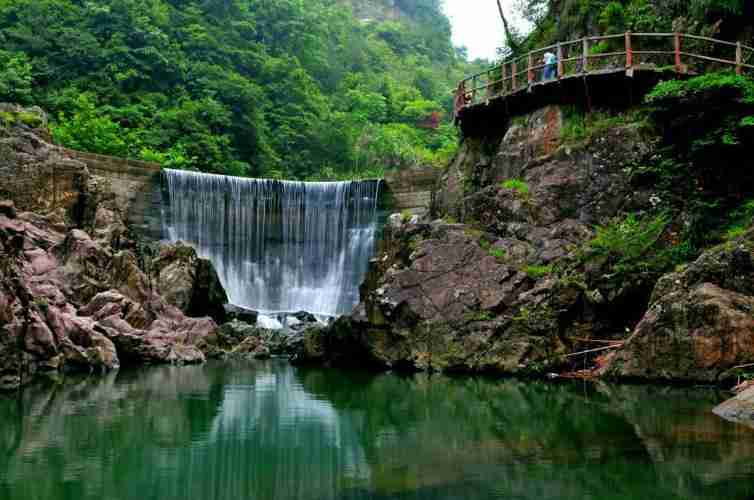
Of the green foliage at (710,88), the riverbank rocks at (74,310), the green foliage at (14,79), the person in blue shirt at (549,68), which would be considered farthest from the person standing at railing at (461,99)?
the green foliage at (14,79)

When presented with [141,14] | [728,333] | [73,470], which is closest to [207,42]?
[141,14]

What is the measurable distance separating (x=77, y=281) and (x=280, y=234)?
11.9m

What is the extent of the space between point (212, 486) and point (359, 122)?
4814cm

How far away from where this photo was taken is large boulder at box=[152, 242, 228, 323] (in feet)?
86.8

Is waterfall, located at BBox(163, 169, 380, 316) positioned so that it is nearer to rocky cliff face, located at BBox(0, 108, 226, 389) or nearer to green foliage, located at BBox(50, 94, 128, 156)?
rocky cliff face, located at BBox(0, 108, 226, 389)

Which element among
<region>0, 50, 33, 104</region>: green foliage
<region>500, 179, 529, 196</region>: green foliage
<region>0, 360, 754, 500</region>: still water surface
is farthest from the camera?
<region>0, 50, 33, 104</region>: green foliage

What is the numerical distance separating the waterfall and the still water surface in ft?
55.4

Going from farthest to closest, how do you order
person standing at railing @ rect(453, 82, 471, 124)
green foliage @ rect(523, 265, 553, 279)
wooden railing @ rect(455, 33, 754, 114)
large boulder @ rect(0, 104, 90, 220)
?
large boulder @ rect(0, 104, 90, 220), person standing at railing @ rect(453, 82, 471, 124), wooden railing @ rect(455, 33, 754, 114), green foliage @ rect(523, 265, 553, 279)

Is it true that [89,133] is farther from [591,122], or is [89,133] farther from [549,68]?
[591,122]

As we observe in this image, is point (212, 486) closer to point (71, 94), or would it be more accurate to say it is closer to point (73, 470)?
point (73, 470)

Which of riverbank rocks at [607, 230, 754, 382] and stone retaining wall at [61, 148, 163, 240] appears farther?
stone retaining wall at [61, 148, 163, 240]

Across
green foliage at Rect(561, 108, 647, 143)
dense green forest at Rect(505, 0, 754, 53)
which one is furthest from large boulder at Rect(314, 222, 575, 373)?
dense green forest at Rect(505, 0, 754, 53)

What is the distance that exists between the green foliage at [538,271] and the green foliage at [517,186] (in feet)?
9.90

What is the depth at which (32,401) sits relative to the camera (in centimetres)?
1295
